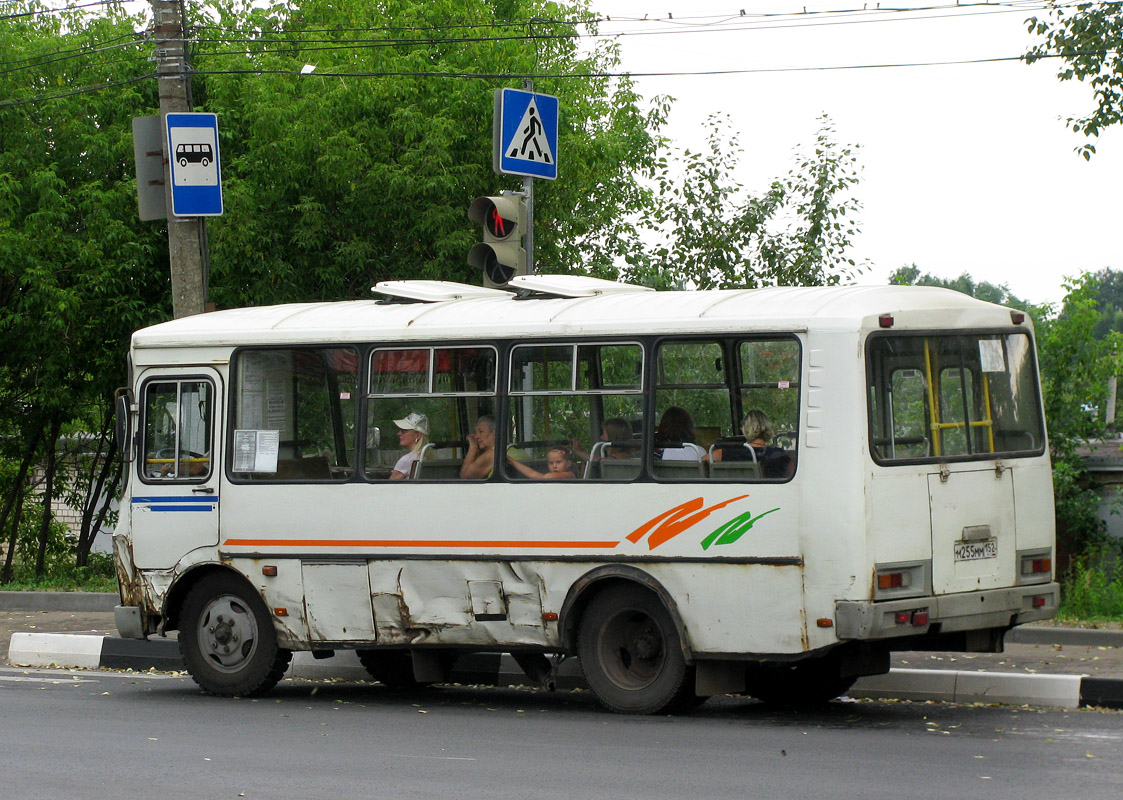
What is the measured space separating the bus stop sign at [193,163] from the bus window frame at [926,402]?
7273mm

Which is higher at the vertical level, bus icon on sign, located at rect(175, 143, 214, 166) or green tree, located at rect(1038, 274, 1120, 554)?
bus icon on sign, located at rect(175, 143, 214, 166)

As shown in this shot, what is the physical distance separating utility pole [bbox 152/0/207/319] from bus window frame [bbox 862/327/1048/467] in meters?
7.32

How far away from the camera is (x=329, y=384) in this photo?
1117 cm

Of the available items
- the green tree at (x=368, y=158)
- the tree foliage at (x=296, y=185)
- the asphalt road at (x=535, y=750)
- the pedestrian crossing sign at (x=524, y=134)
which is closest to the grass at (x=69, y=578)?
the tree foliage at (x=296, y=185)

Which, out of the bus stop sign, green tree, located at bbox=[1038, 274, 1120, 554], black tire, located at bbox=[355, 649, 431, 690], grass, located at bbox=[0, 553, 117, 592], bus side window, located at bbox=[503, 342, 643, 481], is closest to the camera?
bus side window, located at bbox=[503, 342, 643, 481]

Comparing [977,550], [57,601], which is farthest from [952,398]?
[57,601]

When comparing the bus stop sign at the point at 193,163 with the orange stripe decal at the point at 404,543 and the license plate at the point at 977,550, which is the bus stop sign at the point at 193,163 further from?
the license plate at the point at 977,550

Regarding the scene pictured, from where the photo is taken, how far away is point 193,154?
14516mm

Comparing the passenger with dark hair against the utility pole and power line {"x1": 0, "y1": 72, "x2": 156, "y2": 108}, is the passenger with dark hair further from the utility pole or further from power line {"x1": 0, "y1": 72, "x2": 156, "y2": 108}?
power line {"x1": 0, "y1": 72, "x2": 156, "y2": 108}

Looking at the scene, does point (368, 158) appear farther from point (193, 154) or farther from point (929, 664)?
point (929, 664)

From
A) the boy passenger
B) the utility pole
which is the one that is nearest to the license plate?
the boy passenger

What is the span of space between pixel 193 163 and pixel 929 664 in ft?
25.5

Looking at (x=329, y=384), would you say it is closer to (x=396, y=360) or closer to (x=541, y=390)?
(x=396, y=360)

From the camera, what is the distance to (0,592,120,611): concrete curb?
1727cm
